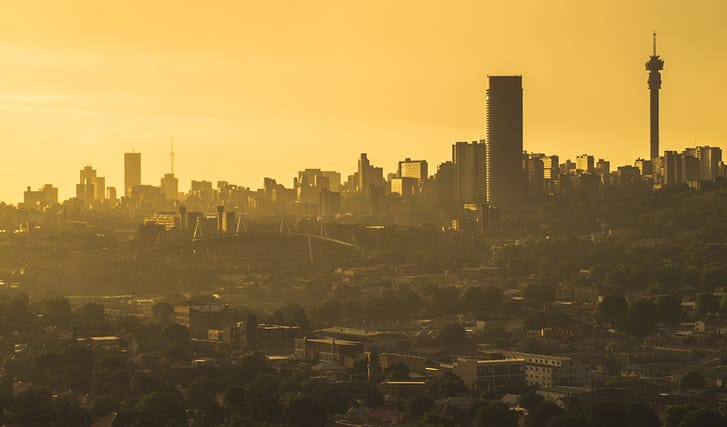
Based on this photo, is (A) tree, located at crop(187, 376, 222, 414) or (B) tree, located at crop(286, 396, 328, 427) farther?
(A) tree, located at crop(187, 376, 222, 414)

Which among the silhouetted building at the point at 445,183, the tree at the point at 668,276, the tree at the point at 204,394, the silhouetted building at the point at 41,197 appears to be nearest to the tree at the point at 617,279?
the tree at the point at 668,276

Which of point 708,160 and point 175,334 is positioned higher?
point 708,160

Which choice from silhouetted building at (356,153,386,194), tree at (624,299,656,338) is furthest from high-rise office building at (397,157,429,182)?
tree at (624,299,656,338)

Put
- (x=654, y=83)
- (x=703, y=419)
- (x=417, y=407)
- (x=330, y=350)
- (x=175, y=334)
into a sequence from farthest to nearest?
(x=654, y=83) → (x=175, y=334) → (x=330, y=350) → (x=417, y=407) → (x=703, y=419)

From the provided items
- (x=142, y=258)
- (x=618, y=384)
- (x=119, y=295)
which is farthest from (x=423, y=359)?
(x=142, y=258)

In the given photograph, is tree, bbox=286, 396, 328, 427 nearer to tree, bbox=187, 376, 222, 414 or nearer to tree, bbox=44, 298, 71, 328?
tree, bbox=187, 376, 222, 414

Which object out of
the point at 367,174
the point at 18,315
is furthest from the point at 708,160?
the point at 18,315

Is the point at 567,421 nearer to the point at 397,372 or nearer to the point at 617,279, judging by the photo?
the point at 397,372
